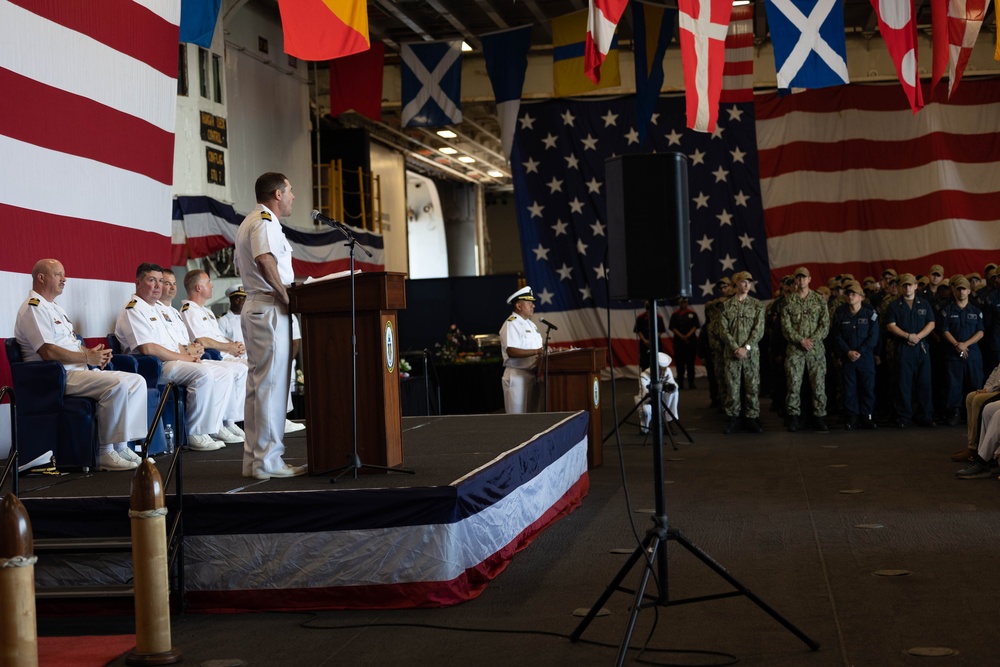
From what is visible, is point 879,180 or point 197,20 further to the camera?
point 879,180

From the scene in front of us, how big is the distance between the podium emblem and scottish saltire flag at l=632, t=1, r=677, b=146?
30.6 ft

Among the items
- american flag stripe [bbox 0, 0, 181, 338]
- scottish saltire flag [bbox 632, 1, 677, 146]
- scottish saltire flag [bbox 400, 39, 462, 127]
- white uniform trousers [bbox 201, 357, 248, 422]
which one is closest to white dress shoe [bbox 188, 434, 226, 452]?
white uniform trousers [bbox 201, 357, 248, 422]

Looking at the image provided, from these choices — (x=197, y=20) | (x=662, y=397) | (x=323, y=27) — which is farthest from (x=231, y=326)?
(x=662, y=397)

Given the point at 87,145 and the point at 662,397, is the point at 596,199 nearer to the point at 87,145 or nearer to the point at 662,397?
the point at 662,397

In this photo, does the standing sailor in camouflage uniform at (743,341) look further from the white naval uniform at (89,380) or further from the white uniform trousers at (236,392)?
the white naval uniform at (89,380)

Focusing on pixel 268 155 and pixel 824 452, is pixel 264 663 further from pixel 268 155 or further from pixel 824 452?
pixel 268 155

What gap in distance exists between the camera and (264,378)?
4.71 m

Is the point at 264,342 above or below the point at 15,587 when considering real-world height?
above

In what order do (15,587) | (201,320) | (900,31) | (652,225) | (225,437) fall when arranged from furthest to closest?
(900,31) → (201,320) → (225,437) → (652,225) → (15,587)

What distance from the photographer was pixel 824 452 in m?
8.36

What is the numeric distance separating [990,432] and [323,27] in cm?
518

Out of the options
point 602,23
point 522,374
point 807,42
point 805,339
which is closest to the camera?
point 522,374

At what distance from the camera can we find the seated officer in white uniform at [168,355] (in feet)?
21.7

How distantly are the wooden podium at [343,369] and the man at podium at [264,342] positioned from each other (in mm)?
129
